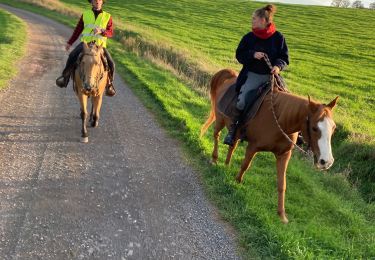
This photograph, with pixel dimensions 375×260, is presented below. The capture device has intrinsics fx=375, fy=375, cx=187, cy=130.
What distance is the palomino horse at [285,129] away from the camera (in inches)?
197

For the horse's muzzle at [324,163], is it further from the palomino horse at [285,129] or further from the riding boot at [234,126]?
the riding boot at [234,126]

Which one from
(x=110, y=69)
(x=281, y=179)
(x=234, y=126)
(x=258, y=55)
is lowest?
(x=281, y=179)

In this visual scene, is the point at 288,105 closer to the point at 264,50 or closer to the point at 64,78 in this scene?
the point at 264,50

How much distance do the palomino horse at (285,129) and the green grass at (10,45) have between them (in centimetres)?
888

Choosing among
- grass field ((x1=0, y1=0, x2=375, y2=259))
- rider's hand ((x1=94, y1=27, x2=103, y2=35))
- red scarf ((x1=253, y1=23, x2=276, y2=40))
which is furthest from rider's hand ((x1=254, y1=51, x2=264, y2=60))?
rider's hand ((x1=94, y1=27, x2=103, y2=35))

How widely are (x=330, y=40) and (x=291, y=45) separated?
591 centimetres

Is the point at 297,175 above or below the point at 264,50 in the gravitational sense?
below

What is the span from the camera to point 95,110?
29.3 ft

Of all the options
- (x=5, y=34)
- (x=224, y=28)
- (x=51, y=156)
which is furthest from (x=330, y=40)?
(x=51, y=156)

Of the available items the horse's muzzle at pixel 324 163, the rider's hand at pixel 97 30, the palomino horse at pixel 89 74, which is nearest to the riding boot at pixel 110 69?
the palomino horse at pixel 89 74

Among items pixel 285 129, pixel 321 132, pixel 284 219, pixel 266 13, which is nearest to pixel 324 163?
pixel 321 132

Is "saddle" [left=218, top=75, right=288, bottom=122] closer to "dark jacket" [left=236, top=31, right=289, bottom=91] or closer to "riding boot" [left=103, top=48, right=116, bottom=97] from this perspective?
"dark jacket" [left=236, top=31, right=289, bottom=91]

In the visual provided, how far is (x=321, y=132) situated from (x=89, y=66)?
15.4 ft

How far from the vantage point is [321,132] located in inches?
196
